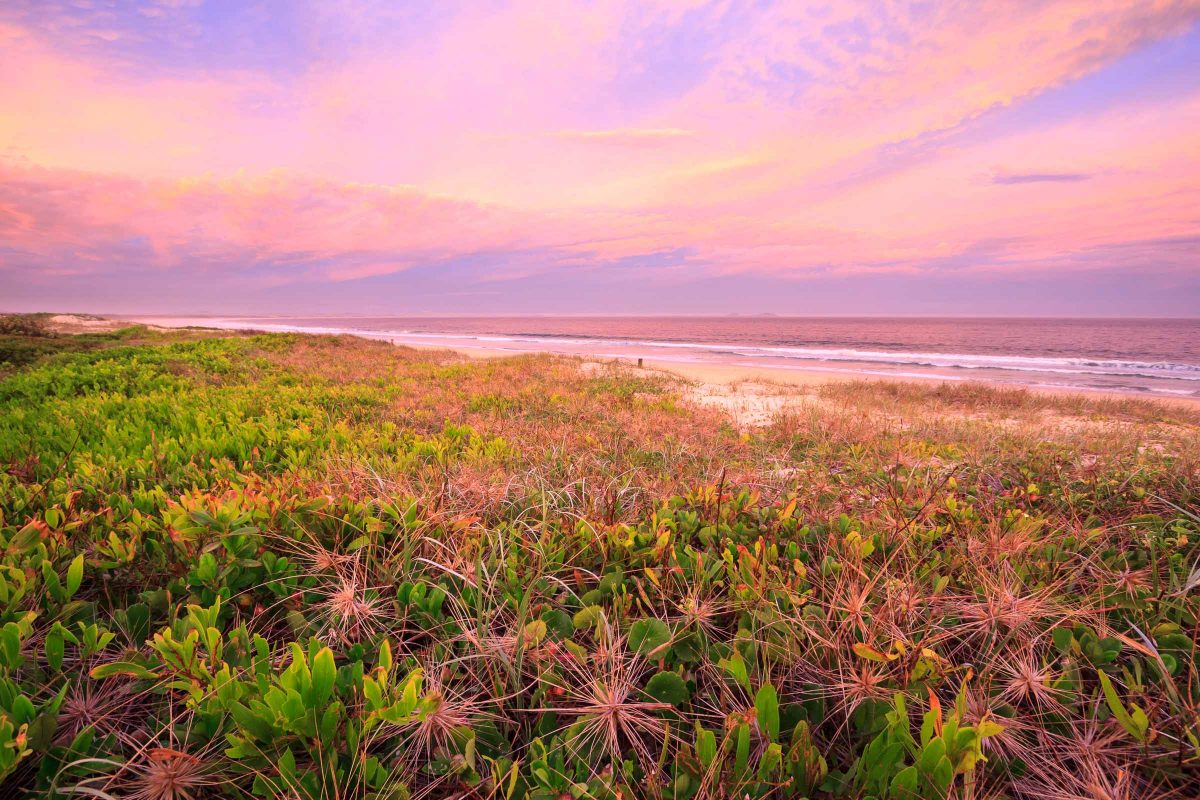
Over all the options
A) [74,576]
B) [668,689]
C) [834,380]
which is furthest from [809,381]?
[74,576]

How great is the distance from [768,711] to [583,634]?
2.70 ft

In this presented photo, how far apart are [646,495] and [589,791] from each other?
7.99ft

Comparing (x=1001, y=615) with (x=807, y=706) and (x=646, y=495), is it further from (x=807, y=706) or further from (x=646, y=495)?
(x=646, y=495)

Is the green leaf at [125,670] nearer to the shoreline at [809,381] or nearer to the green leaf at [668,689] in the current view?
the green leaf at [668,689]

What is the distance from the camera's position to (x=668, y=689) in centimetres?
172

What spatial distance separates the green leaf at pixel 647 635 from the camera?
1893 mm

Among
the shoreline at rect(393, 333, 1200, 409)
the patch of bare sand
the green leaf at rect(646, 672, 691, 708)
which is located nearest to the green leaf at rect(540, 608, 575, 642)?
the green leaf at rect(646, 672, 691, 708)

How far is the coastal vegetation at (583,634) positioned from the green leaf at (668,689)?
1cm

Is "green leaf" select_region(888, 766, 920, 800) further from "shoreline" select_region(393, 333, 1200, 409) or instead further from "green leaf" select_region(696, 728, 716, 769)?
"shoreline" select_region(393, 333, 1200, 409)

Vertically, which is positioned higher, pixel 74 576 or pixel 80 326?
pixel 80 326

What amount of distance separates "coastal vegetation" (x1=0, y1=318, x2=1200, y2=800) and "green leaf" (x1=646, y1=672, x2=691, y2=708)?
0.04 ft

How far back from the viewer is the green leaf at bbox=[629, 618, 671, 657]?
189 centimetres

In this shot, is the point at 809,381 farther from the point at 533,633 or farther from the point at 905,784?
the point at 905,784

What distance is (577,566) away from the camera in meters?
2.62
